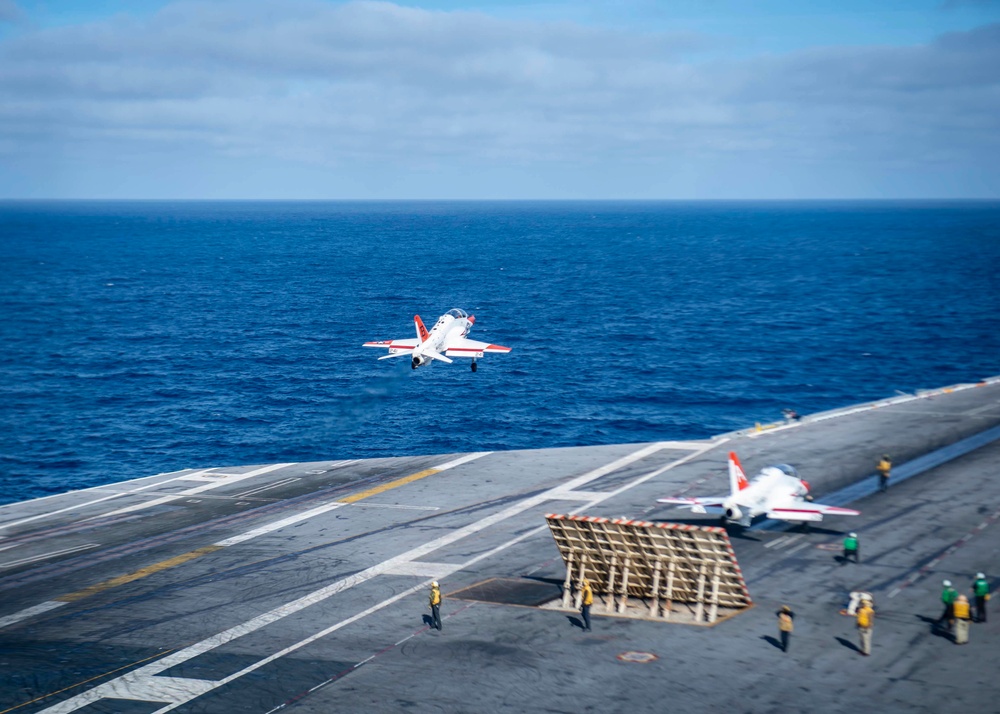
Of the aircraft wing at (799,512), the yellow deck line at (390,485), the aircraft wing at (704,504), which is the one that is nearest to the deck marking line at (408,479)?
the yellow deck line at (390,485)

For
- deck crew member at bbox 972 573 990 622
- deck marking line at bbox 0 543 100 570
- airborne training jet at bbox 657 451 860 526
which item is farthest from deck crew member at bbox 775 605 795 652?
deck marking line at bbox 0 543 100 570

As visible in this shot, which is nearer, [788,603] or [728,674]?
[728,674]

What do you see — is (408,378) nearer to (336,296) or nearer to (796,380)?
(796,380)

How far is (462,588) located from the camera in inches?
1902

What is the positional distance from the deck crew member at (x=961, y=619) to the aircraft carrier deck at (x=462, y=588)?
605 mm

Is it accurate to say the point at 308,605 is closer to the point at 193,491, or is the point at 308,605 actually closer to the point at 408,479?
the point at 408,479

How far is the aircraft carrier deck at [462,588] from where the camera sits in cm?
3666

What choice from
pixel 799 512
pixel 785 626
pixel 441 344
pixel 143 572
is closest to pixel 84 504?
pixel 143 572

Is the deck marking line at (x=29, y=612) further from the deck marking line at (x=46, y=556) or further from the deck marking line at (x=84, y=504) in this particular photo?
the deck marking line at (x=84, y=504)

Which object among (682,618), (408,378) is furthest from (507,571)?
(408,378)

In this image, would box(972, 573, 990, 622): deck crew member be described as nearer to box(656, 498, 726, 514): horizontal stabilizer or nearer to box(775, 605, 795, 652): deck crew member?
box(775, 605, 795, 652): deck crew member

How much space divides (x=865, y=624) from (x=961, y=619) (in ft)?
14.6

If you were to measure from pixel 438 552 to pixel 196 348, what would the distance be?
91.8 metres

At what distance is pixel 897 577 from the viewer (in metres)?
47.4
